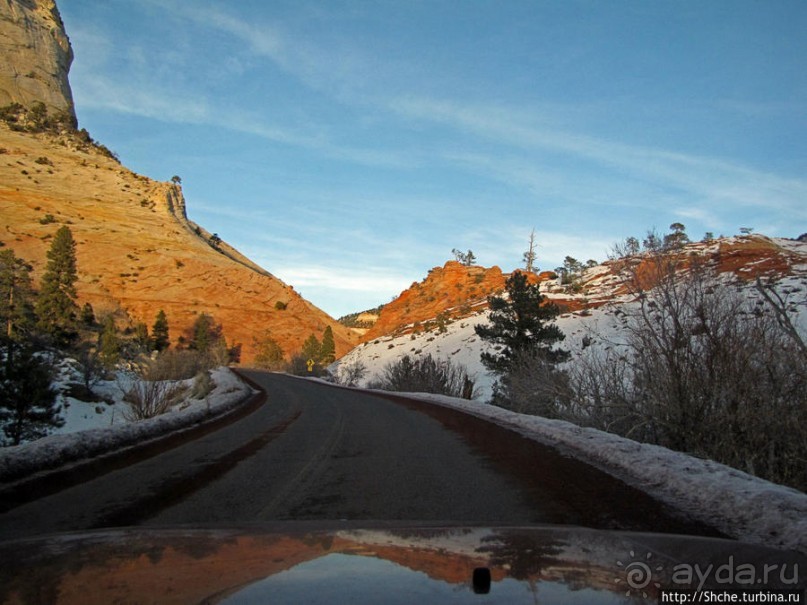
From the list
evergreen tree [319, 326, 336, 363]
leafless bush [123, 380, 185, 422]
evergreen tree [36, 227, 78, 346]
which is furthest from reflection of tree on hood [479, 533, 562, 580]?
evergreen tree [319, 326, 336, 363]

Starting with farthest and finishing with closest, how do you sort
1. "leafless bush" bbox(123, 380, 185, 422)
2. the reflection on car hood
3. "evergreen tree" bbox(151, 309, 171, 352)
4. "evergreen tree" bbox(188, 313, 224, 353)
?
"evergreen tree" bbox(188, 313, 224, 353) → "evergreen tree" bbox(151, 309, 171, 352) → "leafless bush" bbox(123, 380, 185, 422) → the reflection on car hood

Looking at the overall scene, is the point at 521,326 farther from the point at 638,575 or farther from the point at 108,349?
the point at 108,349

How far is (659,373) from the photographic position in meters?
9.76

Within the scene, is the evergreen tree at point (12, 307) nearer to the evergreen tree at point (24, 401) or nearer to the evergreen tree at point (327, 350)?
the evergreen tree at point (24, 401)

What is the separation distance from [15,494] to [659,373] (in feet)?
29.5

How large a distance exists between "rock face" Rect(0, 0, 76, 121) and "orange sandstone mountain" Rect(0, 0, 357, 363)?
0.21 metres

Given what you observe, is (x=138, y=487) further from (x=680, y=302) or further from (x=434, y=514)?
(x=680, y=302)

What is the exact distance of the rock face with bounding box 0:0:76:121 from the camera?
105 metres

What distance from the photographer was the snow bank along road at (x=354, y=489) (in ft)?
17.3

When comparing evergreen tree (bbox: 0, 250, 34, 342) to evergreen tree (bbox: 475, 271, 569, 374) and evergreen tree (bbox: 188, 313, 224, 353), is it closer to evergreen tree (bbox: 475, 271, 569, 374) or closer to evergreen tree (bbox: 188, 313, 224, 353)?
evergreen tree (bbox: 188, 313, 224, 353)

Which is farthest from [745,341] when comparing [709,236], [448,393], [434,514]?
[709,236]

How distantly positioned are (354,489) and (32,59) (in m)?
130

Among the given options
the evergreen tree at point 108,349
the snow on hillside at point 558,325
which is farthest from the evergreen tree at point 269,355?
the evergreen tree at point 108,349

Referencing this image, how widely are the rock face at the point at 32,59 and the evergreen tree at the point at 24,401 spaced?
9639 cm
